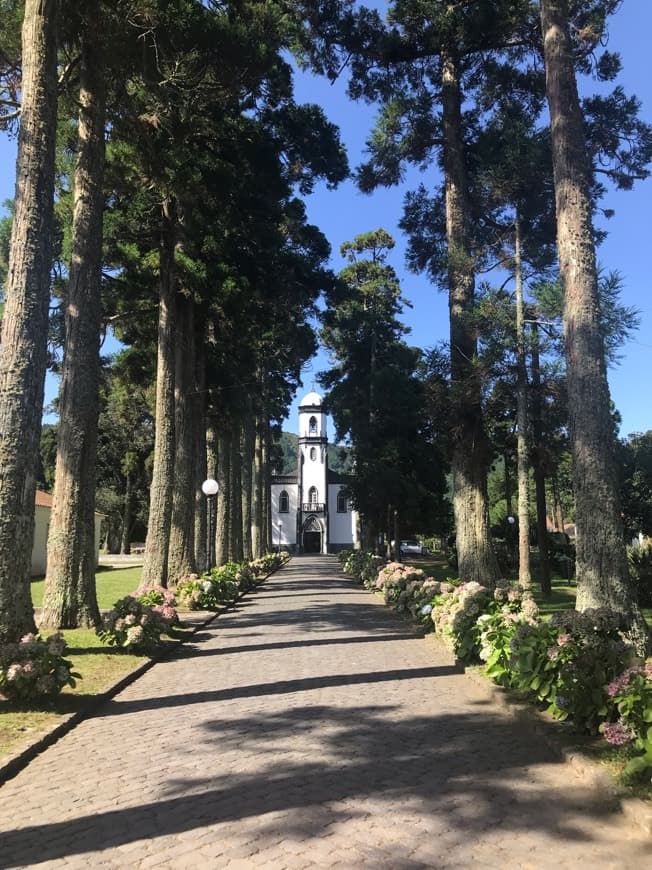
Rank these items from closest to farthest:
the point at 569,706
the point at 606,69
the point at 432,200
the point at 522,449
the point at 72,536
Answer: the point at 569,706 → the point at 72,536 → the point at 606,69 → the point at 522,449 → the point at 432,200

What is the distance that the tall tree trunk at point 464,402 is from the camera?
1291 cm

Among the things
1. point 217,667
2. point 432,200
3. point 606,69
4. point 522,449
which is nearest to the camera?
point 217,667

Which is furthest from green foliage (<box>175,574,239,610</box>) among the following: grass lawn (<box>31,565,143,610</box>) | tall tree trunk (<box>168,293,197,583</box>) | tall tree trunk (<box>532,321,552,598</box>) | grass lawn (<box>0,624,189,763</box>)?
tall tree trunk (<box>532,321,552,598</box>)

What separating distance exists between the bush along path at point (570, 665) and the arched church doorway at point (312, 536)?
228 ft

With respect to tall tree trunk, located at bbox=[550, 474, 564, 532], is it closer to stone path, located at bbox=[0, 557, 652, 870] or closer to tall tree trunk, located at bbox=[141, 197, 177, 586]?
tall tree trunk, located at bbox=[141, 197, 177, 586]

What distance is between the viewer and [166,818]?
13.0ft

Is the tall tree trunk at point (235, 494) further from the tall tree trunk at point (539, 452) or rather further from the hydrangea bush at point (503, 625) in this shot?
the hydrangea bush at point (503, 625)

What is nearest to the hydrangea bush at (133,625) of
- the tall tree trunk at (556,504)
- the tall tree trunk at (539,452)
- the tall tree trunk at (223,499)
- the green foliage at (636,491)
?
the tall tree trunk at (539,452)

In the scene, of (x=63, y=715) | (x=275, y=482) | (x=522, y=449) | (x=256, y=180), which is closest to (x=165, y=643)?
(x=63, y=715)

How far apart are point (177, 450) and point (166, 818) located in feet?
41.9

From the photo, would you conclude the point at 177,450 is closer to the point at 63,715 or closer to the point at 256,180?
the point at 256,180

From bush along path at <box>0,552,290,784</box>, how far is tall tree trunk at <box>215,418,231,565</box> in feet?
32.5

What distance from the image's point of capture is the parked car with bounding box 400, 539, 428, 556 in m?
65.5

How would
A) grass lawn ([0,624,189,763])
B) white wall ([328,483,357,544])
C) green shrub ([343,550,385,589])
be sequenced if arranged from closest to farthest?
grass lawn ([0,624,189,763])
green shrub ([343,550,385,589])
white wall ([328,483,357,544])
